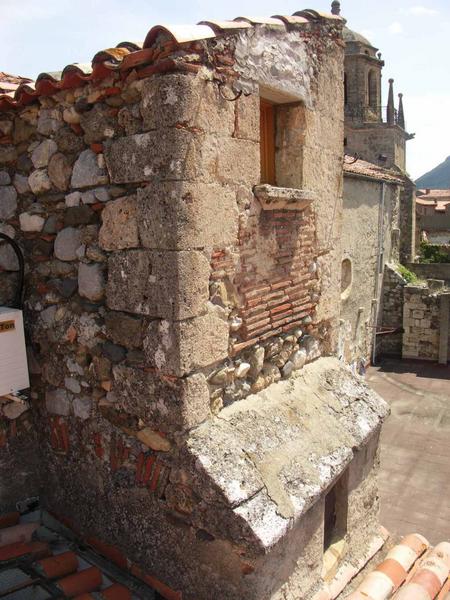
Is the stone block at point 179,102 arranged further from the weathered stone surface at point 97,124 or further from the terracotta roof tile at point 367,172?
the terracotta roof tile at point 367,172

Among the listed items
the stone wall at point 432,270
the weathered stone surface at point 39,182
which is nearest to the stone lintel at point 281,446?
the weathered stone surface at point 39,182

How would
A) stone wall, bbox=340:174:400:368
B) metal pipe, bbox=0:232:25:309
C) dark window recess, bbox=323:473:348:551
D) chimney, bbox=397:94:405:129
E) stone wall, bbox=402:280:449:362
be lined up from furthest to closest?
1. chimney, bbox=397:94:405:129
2. stone wall, bbox=402:280:449:362
3. stone wall, bbox=340:174:400:368
4. dark window recess, bbox=323:473:348:551
5. metal pipe, bbox=0:232:25:309

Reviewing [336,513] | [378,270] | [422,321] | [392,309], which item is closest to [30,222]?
[336,513]

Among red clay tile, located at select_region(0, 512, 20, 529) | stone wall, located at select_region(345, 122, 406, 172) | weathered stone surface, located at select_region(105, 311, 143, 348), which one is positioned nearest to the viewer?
weathered stone surface, located at select_region(105, 311, 143, 348)

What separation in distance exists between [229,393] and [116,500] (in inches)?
38.0

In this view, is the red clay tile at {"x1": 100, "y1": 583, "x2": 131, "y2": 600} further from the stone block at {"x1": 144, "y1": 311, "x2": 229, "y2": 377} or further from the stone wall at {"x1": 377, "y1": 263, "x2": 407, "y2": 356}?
the stone wall at {"x1": 377, "y1": 263, "x2": 407, "y2": 356}

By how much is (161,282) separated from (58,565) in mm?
1799

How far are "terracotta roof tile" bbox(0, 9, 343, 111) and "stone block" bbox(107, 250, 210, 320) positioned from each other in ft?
2.93

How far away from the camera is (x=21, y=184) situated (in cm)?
322

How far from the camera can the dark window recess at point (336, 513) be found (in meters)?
3.62

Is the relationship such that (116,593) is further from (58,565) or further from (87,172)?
(87,172)

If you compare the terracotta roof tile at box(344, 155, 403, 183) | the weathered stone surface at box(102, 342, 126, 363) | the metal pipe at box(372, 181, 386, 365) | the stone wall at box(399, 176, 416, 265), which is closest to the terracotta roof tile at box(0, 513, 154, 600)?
the weathered stone surface at box(102, 342, 126, 363)

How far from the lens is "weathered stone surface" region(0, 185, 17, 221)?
329cm

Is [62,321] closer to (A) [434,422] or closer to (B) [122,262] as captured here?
(B) [122,262]
